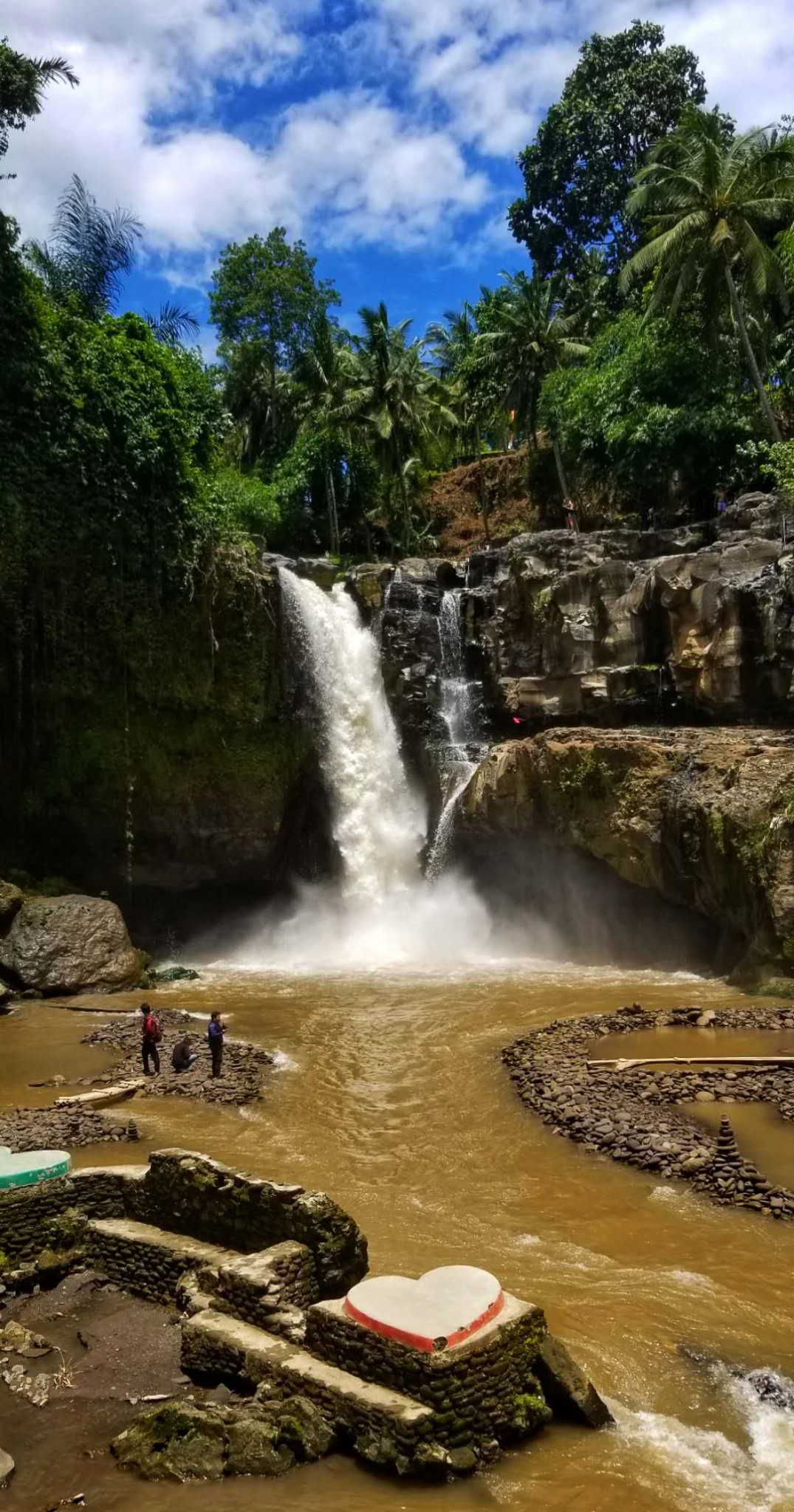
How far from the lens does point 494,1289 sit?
23.6ft

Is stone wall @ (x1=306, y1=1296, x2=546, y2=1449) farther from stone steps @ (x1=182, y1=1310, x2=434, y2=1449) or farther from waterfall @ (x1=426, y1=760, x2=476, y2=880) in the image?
waterfall @ (x1=426, y1=760, x2=476, y2=880)

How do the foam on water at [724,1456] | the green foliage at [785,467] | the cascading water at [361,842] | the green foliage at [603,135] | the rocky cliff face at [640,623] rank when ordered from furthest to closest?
the green foliage at [603,135] → the cascading water at [361,842] → the rocky cliff face at [640,623] → the green foliage at [785,467] → the foam on water at [724,1456]

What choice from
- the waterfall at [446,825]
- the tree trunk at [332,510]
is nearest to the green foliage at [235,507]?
the tree trunk at [332,510]

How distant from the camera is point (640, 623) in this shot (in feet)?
97.2

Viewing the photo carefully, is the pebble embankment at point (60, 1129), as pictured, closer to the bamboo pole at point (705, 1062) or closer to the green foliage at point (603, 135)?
the bamboo pole at point (705, 1062)

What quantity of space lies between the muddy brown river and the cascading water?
7.34 metres

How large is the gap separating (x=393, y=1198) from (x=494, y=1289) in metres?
4.51

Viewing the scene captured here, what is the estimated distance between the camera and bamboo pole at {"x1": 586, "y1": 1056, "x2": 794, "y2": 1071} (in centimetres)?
1512

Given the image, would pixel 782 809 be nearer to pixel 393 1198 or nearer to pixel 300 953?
pixel 393 1198

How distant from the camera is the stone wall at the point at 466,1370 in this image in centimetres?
649

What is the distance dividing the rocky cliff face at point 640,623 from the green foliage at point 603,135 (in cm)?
3558

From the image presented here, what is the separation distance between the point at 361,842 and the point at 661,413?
19.0 metres

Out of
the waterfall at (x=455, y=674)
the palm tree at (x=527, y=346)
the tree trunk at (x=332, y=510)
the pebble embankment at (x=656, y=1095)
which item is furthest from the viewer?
the tree trunk at (x=332, y=510)

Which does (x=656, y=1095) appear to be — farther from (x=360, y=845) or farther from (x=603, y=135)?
(x=603, y=135)
